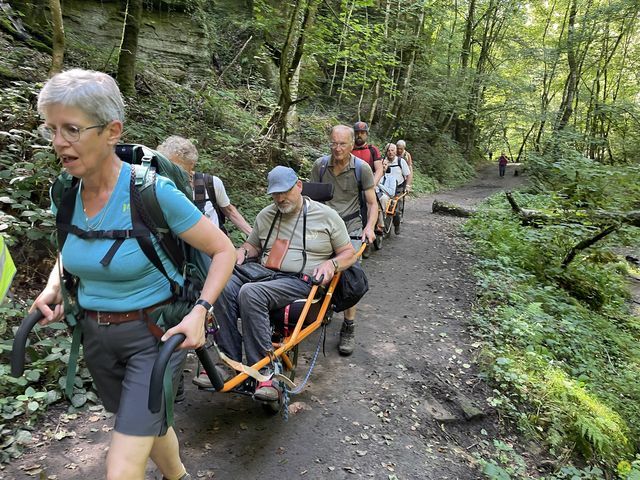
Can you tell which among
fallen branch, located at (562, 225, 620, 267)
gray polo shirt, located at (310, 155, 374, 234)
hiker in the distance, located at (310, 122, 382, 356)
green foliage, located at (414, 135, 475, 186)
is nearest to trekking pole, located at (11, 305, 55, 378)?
hiker in the distance, located at (310, 122, 382, 356)

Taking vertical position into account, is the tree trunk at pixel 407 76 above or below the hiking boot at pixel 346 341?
above

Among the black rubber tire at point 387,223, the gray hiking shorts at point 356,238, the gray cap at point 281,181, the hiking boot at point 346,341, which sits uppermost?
the gray cap at point 281,181

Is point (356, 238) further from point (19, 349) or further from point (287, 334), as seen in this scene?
point (19, 349)

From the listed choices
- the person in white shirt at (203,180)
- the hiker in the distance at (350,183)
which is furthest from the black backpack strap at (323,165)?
the person in white shirt at (203,180)

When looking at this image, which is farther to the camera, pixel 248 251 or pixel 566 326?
pixel 566 326

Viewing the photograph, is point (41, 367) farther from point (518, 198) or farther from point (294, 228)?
point (518, 198)

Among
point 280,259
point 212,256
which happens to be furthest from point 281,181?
point 212,256

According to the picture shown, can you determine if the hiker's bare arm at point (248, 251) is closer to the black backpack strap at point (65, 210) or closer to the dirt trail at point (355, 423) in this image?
the dirt trail at point (355, 423)

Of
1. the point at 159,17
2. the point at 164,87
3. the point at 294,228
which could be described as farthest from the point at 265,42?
the point at 294,228

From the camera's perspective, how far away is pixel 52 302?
6.91 feet

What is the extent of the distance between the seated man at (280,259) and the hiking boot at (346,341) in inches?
51.2

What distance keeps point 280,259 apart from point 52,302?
6.67ft

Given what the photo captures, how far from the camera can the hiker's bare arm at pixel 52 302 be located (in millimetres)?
2041

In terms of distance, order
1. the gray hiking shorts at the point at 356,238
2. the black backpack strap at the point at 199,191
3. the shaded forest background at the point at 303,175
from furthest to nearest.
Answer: the gray hiking shorts at the point at 356,238 < the black backpack strap at the point at 199,191 < the shaded forest background at the point at 303,175
